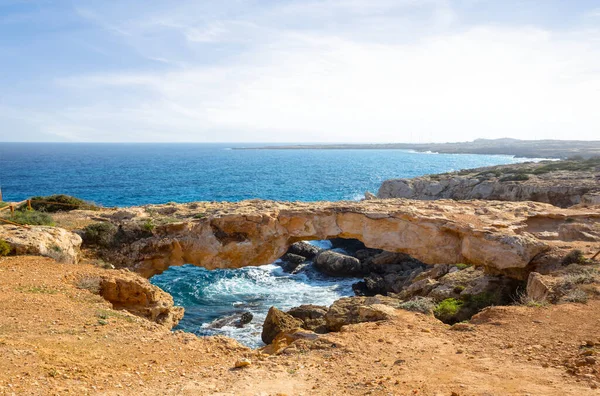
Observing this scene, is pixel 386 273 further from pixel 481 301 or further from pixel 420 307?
pixel 420 307

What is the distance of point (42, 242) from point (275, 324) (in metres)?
11.1

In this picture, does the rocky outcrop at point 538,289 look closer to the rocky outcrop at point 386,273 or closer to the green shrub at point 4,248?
the rocky outcrop at point 386,273

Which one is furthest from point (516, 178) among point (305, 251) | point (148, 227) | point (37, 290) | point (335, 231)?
point (37, 290)

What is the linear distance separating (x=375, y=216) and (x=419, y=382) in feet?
33.8

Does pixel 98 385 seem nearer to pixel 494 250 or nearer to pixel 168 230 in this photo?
pixel 168 230

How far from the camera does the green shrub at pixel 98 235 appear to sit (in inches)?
635

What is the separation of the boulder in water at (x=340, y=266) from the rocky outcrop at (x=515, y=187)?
16624 millimetres

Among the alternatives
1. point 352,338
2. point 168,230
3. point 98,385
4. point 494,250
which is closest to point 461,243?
point 494,250

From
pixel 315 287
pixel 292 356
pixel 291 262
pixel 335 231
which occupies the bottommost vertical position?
pixel 315 287

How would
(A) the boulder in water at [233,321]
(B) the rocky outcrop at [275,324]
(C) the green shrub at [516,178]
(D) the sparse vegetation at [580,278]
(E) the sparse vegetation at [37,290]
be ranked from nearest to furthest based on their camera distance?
(E) the sparse vegetation at [37,290] < (D) the sparse vegetation at [580,278] < (B) the rocky outcrop at [275,324] < (A) the boulder in water at [233,321] < (C) the green shrub at [516,178]

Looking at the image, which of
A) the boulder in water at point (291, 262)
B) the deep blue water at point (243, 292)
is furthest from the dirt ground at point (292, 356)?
the boulder in water at point (291, 262)

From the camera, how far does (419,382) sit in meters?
7.22

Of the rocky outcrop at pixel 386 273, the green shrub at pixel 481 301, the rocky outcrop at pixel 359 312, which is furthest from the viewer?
the rocky outcrop at pixel 386 273

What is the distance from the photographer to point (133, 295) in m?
12.4
